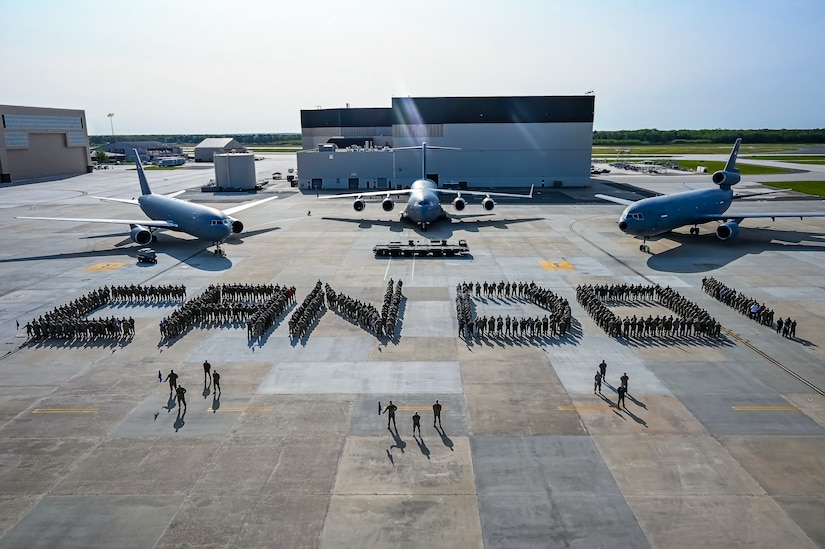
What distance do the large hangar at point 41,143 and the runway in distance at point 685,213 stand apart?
103 metres

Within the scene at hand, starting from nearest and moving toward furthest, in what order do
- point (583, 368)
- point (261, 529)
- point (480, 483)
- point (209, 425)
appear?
point (261, 529), point (480, 483), point (209, 425), point (583, 368)

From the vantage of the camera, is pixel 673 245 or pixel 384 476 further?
pixel 673 245

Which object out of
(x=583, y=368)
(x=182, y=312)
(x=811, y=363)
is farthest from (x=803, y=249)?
(x=182, y=312)

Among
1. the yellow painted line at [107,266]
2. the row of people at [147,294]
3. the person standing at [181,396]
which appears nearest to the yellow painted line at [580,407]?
the person standing at [181,396]

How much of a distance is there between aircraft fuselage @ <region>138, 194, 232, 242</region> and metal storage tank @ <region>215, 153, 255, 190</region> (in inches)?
1645

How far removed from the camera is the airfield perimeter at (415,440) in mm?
14031

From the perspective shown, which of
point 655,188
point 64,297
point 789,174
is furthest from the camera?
point 789,174

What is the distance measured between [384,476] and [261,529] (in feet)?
11.9

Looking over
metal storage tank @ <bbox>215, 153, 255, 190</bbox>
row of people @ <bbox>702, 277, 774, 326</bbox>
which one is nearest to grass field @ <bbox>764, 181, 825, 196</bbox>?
row of people @ <bbox>702, 277, 774, 326</bbox>

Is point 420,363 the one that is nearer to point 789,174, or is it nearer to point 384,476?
point 384,476

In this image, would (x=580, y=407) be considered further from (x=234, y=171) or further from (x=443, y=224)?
(x=234, y=171)

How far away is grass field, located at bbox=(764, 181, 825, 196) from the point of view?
80938 millimetres

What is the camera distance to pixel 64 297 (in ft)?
108

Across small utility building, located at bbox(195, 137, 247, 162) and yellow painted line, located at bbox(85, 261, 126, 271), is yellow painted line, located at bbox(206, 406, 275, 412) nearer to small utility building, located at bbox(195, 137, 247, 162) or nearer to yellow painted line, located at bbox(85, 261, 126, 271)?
yellow painted line, located at bbox(85, 261, 126, 271)
